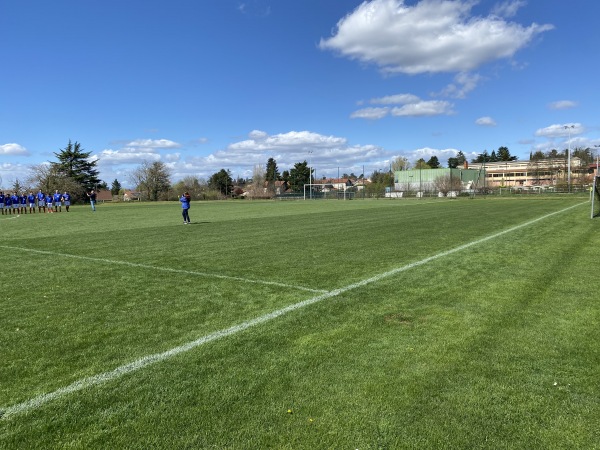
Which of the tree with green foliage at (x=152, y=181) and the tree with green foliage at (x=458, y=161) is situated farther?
the tree with green foliage at (x=458, y=161)

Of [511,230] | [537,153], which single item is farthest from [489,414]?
[537,153]

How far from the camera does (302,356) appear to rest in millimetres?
4281

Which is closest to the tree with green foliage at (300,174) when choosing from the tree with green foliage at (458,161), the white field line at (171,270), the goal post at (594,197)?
the tree with green foliage at (458,161)

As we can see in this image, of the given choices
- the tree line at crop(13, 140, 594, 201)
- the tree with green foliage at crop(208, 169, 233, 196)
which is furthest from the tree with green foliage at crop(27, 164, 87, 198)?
the tree with green foliage at crop(208, 169, 233, 196)

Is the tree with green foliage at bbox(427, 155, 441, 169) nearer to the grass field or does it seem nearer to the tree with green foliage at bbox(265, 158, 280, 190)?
the tree with green foliage at bbox(265, 158, 280, 190)

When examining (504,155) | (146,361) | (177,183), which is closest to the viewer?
(146,361)

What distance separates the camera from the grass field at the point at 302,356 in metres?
3.01

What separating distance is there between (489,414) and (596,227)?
17.3 meters

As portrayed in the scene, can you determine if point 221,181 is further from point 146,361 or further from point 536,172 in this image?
point 146,361

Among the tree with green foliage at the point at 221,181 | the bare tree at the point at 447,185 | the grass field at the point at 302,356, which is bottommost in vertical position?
the grass field at the point at 302,356

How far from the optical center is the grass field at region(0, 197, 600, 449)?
3014 mm

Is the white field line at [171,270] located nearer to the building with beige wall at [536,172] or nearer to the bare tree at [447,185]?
the bare tree at [447,185]

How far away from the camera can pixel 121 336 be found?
16.2 ft

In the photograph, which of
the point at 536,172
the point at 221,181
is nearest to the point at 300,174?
the point at 221,181
